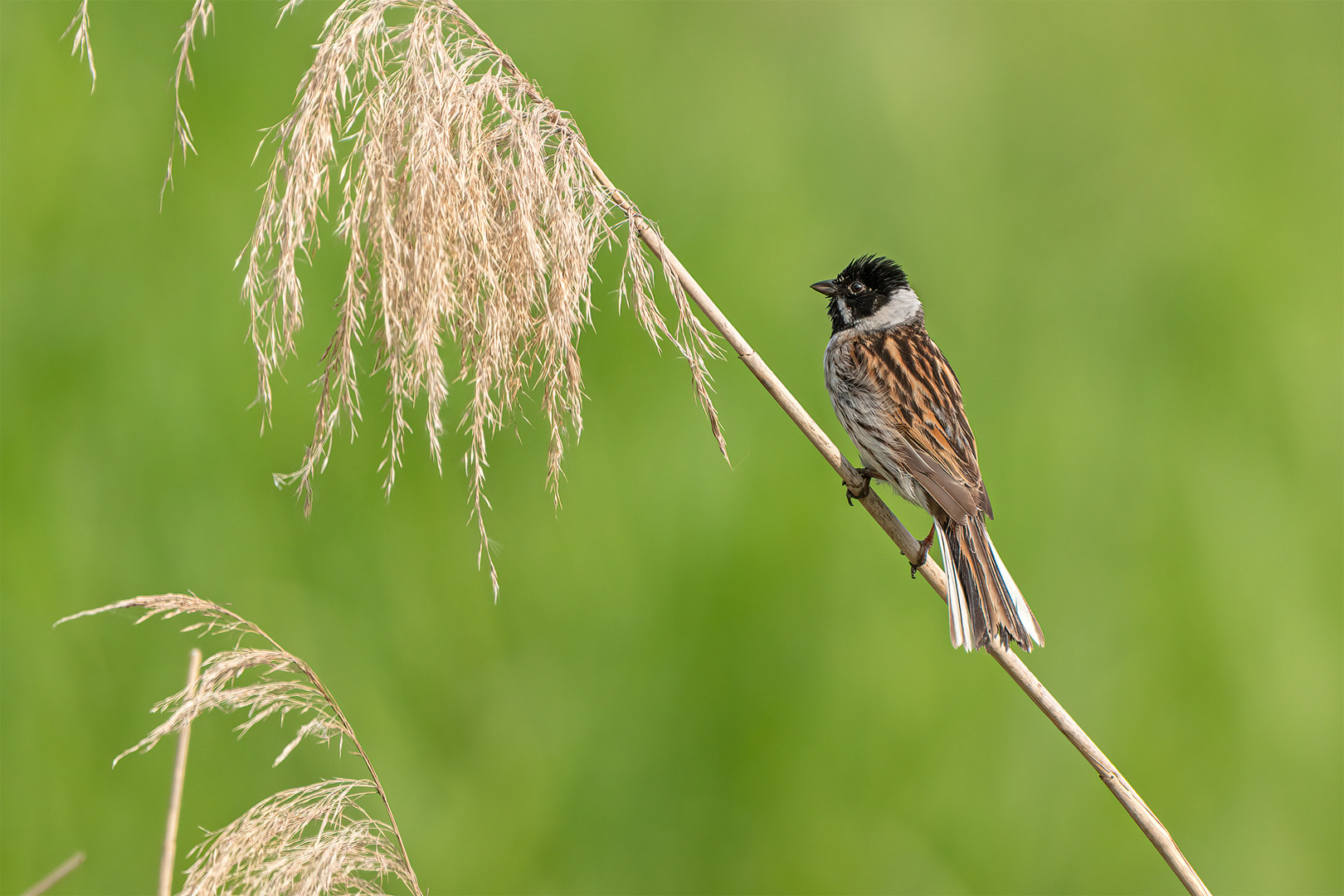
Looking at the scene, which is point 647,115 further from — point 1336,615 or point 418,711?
point 1336,615

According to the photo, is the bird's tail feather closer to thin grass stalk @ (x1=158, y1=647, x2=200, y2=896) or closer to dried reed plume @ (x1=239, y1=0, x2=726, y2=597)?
dried reed plume @ (x1=239, y1=0, x2=726, y2=597)

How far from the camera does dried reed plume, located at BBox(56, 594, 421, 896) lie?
1.54 metres

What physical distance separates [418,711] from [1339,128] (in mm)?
4983

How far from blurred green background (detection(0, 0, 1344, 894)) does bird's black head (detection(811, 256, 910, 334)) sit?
1.96 feet

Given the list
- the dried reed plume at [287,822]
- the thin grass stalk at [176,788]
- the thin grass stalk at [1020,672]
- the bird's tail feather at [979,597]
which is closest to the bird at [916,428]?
the bird's tail feather at [979,597]

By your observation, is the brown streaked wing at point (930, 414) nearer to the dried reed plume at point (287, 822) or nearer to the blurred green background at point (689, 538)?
the blurred green background at point (689, 538)

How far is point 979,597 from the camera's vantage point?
2195 millimetres

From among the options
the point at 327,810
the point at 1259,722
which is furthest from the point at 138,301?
the point at 1259,722

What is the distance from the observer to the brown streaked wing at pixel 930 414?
264 cm

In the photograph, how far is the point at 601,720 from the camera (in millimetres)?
3354

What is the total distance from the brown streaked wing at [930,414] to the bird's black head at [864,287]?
0.10 m

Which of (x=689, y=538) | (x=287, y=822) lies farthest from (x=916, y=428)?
(x=287, y=822)

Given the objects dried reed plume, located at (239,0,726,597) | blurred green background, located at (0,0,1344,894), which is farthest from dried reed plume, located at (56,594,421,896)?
blurred green background, located at (0,0,1344,894)

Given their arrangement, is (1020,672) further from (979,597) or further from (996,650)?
(979,597)
